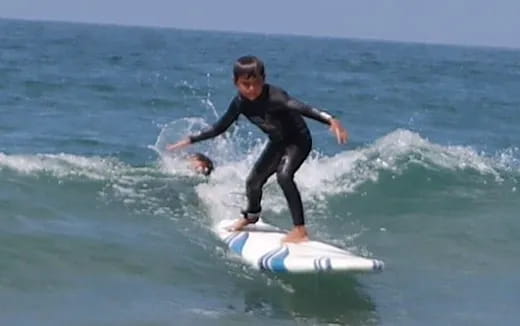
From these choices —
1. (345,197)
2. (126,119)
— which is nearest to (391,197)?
(345,197)

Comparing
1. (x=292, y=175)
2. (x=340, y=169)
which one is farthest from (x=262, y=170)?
(x=340, y=169)

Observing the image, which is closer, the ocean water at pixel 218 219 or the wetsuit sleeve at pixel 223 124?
the ocean water at pixel 218 219

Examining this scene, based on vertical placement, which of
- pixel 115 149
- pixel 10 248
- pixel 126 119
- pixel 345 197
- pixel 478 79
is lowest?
pixel 10 248

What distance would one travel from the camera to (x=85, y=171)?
1220cm

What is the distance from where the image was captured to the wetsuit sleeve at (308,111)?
26.8ft

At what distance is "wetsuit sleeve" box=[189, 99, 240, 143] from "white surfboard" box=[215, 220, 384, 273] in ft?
2.78

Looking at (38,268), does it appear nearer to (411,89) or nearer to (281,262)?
(281,262)

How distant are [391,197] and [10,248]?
482 centimetres

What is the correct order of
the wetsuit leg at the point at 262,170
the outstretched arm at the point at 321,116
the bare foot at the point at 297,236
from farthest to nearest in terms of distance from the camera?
the wetsuit leg at the point at 262,170 → the bare foot at the point at 297,236 → the outstretched arm at the point at 321,116

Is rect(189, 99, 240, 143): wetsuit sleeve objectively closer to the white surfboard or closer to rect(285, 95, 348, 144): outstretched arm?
rect(285, 95, 348, 144): outstretched arm

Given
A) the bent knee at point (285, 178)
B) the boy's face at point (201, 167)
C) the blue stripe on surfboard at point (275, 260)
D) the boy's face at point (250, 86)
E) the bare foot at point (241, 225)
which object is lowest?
the blue stripe on surfboard at point (275, 260)

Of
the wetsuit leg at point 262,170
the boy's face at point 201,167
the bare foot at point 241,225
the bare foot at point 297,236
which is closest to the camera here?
the bare foot at point 297,236

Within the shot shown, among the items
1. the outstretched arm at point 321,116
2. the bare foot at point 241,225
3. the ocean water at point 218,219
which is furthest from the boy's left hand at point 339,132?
the bare foot at point 241,225

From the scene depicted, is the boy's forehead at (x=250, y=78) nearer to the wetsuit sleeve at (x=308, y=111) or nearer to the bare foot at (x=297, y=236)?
the wetsuit sleeve at (x=308, y=111)
